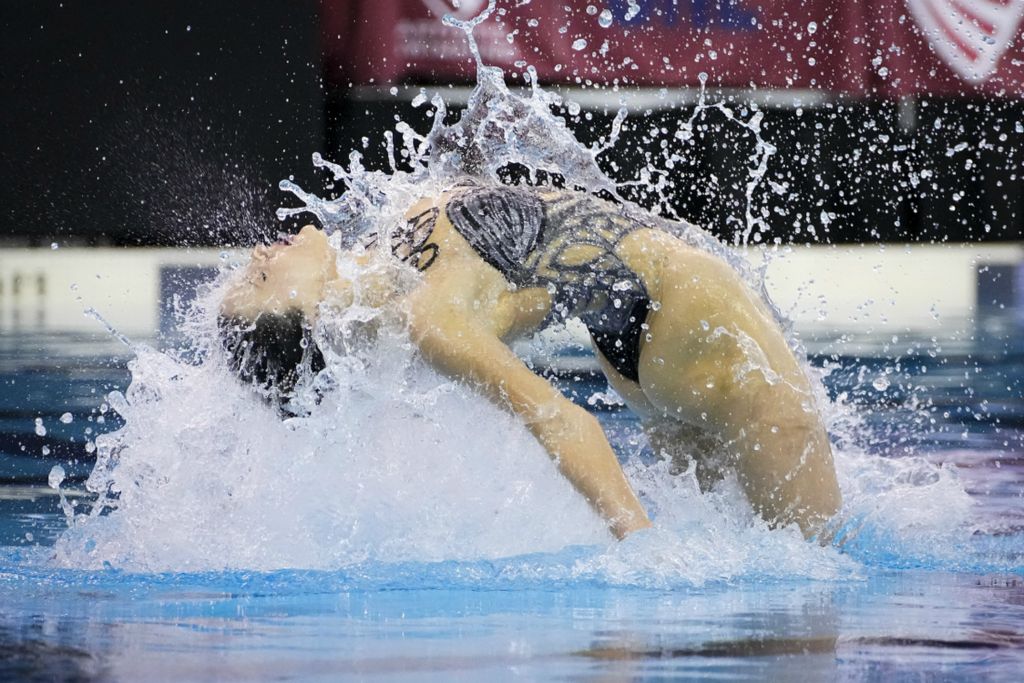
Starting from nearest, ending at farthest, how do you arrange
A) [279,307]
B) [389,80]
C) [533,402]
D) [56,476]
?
[533,402] → [279,307] → [56,476] → [389,80]

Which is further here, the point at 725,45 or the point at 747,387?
the point at 725,45

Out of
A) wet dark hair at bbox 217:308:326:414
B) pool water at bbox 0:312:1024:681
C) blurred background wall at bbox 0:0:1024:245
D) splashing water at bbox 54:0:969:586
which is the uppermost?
blurred background wall at bbox 0:0:1024:245

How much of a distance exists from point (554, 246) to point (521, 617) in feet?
2.56

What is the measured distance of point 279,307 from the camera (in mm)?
2574

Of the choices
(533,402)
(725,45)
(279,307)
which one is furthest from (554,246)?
(725,45)

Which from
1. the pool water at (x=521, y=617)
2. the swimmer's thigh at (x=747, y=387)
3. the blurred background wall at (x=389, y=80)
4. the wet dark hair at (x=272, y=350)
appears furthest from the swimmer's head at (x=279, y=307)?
the blurred background wall at (x=389, y=80)

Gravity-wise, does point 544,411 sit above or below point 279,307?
below

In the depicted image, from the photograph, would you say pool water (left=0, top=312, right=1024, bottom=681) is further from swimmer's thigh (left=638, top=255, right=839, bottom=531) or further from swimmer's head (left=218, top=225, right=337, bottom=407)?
swimmer's head (left=218, top=225, right=337, bottom=407)

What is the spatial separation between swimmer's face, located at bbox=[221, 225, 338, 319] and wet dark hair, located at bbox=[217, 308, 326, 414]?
0.6 inches

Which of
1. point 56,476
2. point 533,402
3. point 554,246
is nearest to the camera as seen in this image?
point 533,402

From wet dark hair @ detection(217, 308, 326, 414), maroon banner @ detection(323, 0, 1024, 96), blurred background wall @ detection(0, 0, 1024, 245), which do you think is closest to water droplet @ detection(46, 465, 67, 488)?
wet dark hair @ detection(217, 308, 326, 414)

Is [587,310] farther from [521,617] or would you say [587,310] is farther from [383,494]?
[521,617]

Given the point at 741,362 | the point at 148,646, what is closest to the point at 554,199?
the point at 741,362

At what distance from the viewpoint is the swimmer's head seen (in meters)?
2.58
